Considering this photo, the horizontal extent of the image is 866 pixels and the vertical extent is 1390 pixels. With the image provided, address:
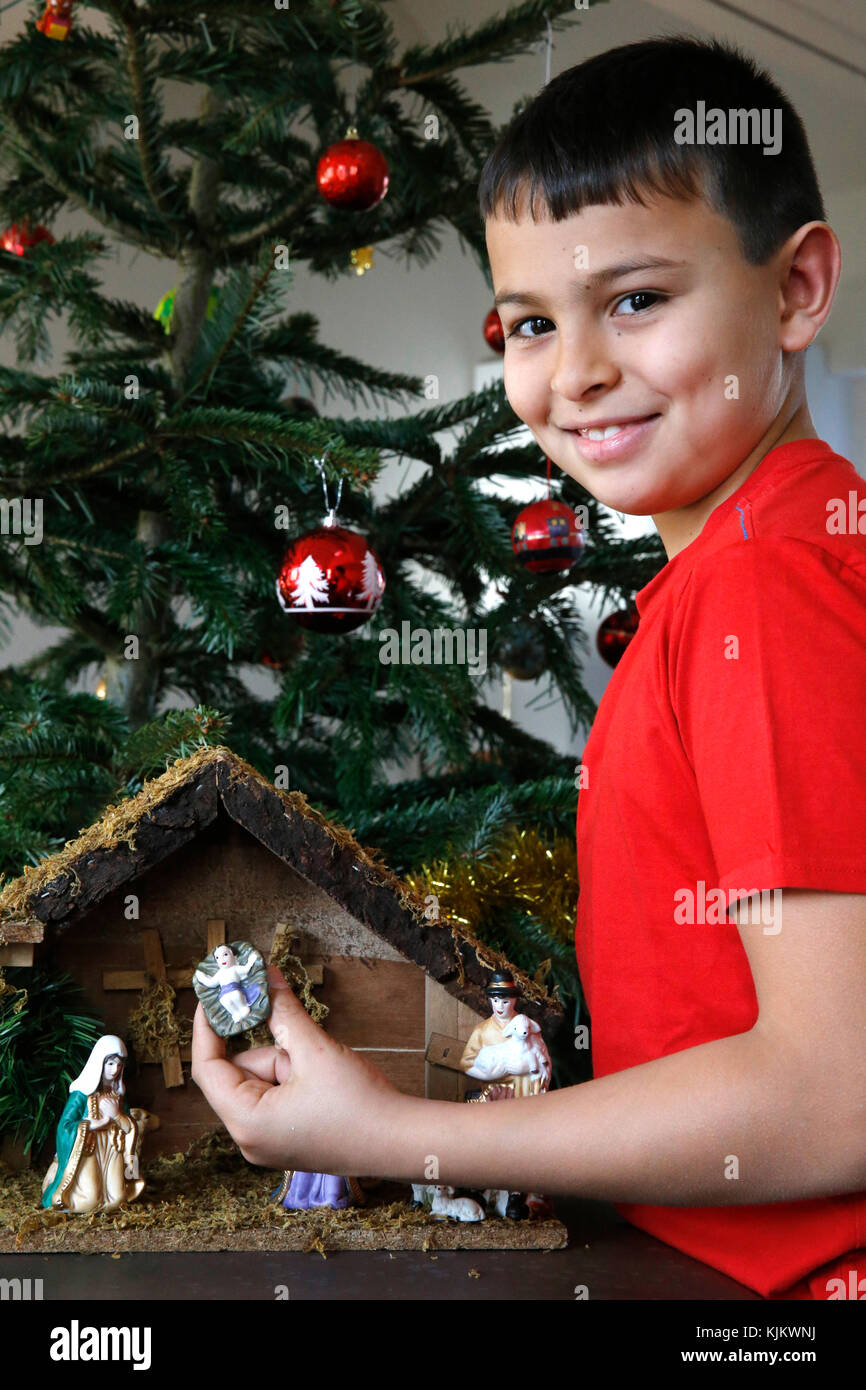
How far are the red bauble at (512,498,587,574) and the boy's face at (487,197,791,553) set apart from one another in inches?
23.7

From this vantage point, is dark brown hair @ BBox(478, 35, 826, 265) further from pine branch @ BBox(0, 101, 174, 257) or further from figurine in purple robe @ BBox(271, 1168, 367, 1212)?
pine branch @ BBox(0, 101, 174, 257)

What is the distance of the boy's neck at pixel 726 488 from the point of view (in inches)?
22.1

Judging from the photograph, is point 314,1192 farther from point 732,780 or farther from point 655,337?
point 655,337

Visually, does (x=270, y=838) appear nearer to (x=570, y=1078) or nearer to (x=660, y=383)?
(x=660, y=383)

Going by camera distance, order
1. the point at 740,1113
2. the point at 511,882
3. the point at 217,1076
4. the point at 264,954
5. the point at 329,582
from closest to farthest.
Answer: the point at 740,1113 → the point at 217,1076 → the point at 264,954 → the point at 511,882 → the point at 329,582

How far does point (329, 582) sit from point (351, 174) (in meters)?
0.41

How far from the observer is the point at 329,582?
1.00 m

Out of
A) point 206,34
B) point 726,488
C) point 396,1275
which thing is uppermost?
point 206,34

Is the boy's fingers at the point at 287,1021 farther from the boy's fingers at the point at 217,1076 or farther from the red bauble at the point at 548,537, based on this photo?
the red bauble at the point at 548,537

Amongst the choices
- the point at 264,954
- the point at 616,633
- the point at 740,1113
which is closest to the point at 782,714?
the point at 740,1113

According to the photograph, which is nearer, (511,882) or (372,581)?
(511,882)
